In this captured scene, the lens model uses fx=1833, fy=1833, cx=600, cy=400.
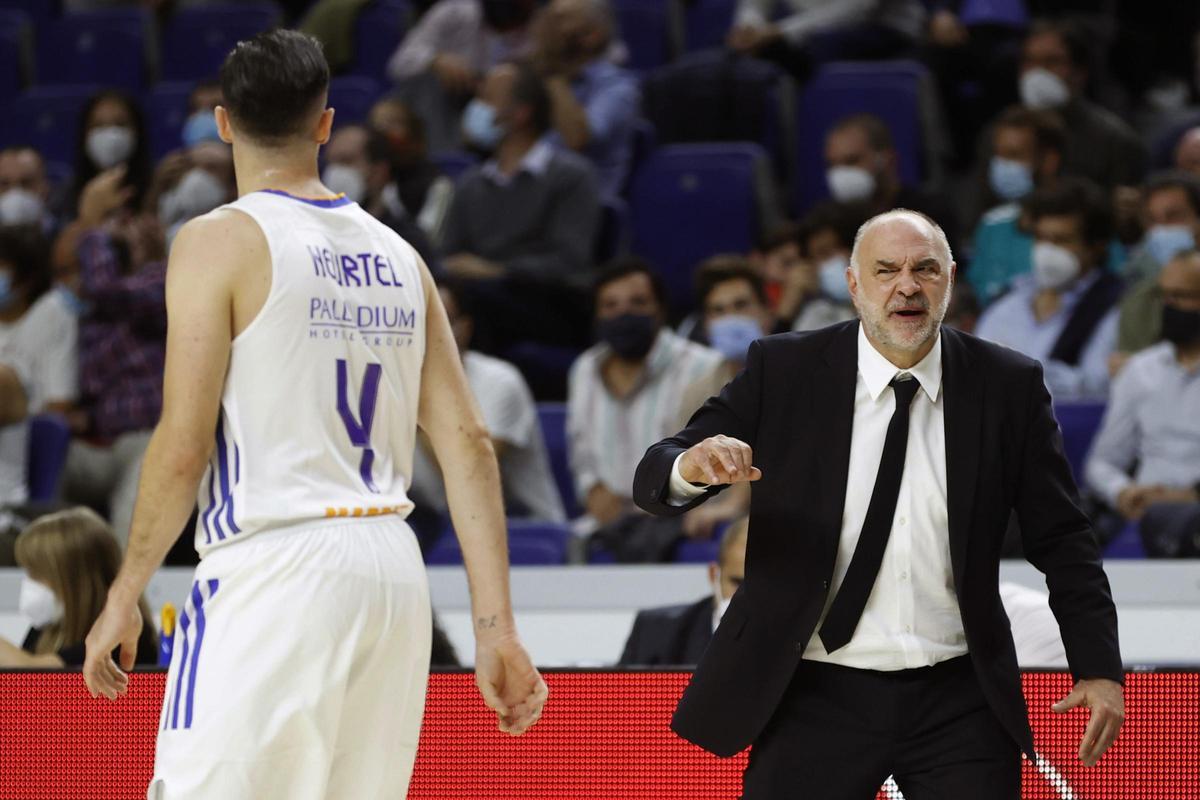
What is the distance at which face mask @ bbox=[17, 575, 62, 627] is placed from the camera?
515cm

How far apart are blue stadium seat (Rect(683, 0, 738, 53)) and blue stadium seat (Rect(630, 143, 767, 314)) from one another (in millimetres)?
1536

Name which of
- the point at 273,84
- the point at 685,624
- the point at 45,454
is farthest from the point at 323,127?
the point at 45,454

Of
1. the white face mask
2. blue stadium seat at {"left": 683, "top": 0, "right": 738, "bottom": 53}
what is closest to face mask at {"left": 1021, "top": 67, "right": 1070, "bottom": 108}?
blue stadium seat at {"left": 683, "top": 0, "right": 738, "bottom": 53}

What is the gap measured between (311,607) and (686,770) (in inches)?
57.6

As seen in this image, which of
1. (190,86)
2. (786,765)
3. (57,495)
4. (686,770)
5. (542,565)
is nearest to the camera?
(786,765)

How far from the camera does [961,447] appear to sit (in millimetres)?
3355

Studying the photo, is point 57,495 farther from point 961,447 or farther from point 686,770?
point 961,447

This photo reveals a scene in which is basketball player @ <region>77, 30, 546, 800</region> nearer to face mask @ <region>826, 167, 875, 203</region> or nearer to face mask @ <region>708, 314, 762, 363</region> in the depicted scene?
face mask @ <region>708, 314, 762, 363</region>

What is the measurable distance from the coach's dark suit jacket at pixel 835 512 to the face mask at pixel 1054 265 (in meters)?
4.60

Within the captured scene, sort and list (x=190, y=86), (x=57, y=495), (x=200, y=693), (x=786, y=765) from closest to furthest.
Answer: (x=200, y=693) < (x=786, y=765) < (x=57, y=495) < (x=190, y=86)

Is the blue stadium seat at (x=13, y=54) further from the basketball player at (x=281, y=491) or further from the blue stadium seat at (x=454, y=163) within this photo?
the basketball player at (x=281, y=491)

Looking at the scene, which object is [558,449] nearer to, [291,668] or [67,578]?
[67,578]

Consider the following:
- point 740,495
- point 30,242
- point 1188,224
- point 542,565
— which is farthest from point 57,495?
point 1188,224

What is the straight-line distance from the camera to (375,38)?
11711mm
